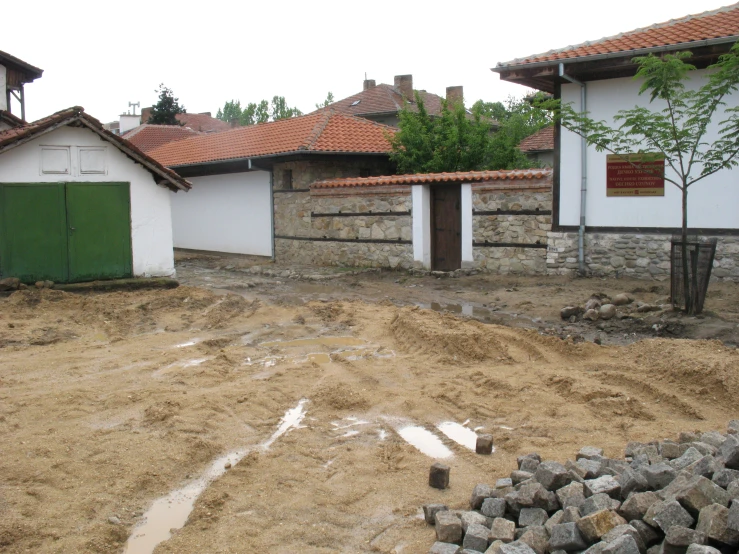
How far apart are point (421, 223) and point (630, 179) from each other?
15.2 feet

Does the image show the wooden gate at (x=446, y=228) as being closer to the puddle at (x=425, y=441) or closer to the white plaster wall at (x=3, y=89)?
the puddle at (x=425, y=441)

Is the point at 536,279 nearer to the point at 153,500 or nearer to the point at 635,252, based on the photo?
the point at 635,252

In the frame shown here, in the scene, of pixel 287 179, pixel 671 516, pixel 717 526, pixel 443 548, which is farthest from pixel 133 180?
pixel 717 526

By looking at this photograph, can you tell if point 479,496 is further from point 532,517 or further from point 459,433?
point 459,433

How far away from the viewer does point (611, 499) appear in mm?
3912

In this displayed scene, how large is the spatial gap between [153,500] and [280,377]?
9.43 feet

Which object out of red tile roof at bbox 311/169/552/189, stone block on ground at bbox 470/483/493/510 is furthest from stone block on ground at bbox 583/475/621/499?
red tile roof at bbox 311/169/552/189

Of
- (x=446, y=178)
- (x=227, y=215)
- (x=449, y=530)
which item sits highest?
(x=446, y=178)

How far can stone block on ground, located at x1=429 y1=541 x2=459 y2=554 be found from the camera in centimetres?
375

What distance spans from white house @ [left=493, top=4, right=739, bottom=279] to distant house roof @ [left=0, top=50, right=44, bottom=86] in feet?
43.4

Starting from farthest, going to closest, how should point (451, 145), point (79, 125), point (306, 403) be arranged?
point (451, 145)
point (79, 125)
point (306, 403)

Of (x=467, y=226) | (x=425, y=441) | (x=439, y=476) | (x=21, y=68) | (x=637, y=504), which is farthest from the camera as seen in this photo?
(x=21, y=68)

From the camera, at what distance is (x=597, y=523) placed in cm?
362

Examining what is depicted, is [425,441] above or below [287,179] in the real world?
below
